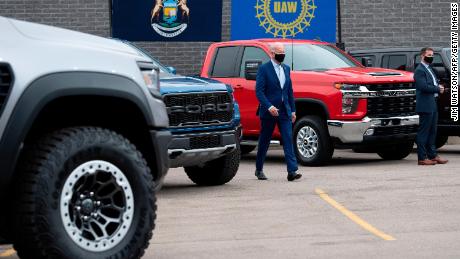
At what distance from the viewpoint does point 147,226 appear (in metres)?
7.15

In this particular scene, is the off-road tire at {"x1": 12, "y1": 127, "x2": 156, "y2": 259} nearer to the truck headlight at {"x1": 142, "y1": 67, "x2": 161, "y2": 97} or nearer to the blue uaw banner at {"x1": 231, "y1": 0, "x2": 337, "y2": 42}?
the truck headlight at {"x1": 142, "y1": 67, "x2": 161, "y2": 97}

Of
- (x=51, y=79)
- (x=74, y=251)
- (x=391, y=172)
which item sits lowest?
(x=391, y=172)

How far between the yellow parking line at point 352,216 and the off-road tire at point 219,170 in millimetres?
1304

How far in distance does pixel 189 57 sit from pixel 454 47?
264 inches

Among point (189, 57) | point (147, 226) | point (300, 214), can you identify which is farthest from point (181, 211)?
point (189, 57)

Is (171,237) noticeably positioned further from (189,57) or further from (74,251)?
Result: (189,57)

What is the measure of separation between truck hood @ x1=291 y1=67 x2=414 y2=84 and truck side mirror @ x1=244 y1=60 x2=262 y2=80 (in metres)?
0.83

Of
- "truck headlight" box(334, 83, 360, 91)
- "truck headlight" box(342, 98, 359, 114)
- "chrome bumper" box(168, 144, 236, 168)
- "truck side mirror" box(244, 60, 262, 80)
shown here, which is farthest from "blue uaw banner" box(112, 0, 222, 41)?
"chrome bumper" box(168, 144, 236, 168)

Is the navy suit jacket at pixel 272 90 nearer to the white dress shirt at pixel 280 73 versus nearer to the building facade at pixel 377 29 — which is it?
the white dress shirt at pixel 280 73

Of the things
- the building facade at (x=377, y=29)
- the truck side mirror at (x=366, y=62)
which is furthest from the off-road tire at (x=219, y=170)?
the building facade at (x=377, y=29)

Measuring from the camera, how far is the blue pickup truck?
1312 centimetres

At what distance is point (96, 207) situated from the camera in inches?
271

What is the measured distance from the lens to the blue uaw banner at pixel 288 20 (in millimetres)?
21047

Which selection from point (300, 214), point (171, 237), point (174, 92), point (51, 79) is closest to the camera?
point (51, 79)
